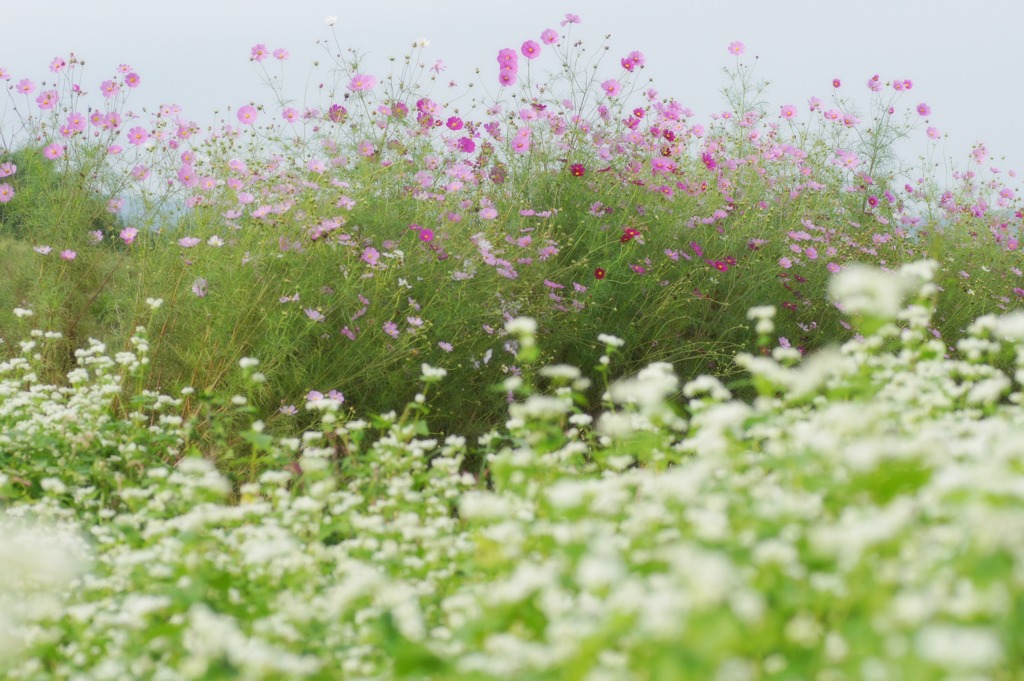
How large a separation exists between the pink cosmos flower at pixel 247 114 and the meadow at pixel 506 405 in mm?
14

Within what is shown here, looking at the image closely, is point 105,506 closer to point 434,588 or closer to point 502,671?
point 434,588

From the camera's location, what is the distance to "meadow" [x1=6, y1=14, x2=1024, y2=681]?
1428 mm

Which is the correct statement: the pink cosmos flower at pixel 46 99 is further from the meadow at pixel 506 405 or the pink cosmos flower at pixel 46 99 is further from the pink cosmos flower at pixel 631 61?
the pink cosmos flower at pixel 631 61

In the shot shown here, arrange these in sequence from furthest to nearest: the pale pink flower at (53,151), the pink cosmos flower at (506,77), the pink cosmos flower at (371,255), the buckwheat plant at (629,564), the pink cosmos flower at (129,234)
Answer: the pink cosmos flower at (506,77)
the pale pink flower at (53,151)
the pink cosmos flower at (129,234)
the pink cosmos flower at (371,255)
the buckwheat plant at (629,564)

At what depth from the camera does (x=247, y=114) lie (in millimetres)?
5242

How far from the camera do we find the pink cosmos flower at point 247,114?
5.23 meters

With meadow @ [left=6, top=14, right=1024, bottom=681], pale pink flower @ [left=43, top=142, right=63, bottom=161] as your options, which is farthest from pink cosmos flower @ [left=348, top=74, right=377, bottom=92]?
pale pink flower @ [left=43, top=142, right=63, bottom=161]

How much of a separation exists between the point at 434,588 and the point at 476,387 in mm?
2587

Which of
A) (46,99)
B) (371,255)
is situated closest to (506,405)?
(371,255)

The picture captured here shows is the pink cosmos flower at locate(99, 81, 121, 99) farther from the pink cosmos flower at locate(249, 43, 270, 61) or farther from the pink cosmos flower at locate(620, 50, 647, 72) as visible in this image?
the pink cosmos flower at locate(620, 50, 647, 72)

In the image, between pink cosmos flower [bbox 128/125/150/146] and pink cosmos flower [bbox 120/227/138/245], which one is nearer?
pink cosmos flower [bbox 120/227/138/245]

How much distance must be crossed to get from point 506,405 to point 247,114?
1797 mm

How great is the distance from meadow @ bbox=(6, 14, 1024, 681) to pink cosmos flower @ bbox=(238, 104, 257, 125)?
1 centimetres

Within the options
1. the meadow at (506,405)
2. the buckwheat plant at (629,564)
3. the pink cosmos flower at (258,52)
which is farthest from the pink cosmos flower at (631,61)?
the buckwheat plant at (629,564)
